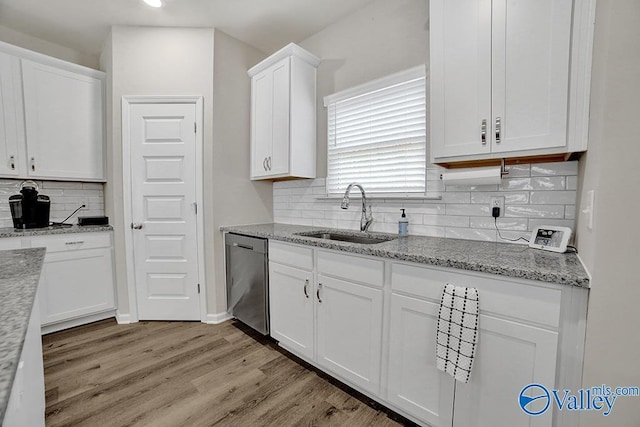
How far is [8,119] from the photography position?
241 centimetres

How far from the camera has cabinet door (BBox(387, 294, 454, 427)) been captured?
1.33 m

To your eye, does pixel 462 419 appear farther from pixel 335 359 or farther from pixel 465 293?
pixel 335 359

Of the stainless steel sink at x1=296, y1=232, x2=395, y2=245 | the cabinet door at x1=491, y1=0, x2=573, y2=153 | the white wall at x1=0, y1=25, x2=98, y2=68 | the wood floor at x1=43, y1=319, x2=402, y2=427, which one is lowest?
the wood floor at x1=43, y1=319, x2=402, y2=427

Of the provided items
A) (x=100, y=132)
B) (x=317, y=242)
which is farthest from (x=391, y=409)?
(x=100, y=132)

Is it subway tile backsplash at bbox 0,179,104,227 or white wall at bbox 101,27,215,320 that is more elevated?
white wall at bbox 101,27,215,320

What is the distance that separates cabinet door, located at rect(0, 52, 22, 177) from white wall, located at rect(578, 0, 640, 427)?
3916 mm

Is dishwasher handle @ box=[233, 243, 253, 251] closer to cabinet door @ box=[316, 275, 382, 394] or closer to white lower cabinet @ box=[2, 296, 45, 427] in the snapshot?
cabinet door @ box=[316, 275, 382, 394]

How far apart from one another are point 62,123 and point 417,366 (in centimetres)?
356

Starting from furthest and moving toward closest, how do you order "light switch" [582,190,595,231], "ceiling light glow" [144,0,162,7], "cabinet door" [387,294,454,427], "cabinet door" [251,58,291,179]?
"cabinet door" [251,58,291,179] < "ceiling light glow" [144,0,162,7] < "cabinet door" [387,294,454,427] < "light switch" [582,190,595,231]

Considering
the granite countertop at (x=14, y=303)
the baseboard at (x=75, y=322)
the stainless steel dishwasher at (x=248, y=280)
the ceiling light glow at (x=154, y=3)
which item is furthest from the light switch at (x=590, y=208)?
the baseboard at (x=75, y=322)

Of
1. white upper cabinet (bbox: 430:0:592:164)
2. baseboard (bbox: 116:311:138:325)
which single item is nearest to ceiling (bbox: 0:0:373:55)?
white upper cabinet (bbox: 430:0:592:164)

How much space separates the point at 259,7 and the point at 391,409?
307 cm

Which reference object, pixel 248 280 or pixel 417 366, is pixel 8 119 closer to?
pixel 248 280

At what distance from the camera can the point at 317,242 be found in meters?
1.81
